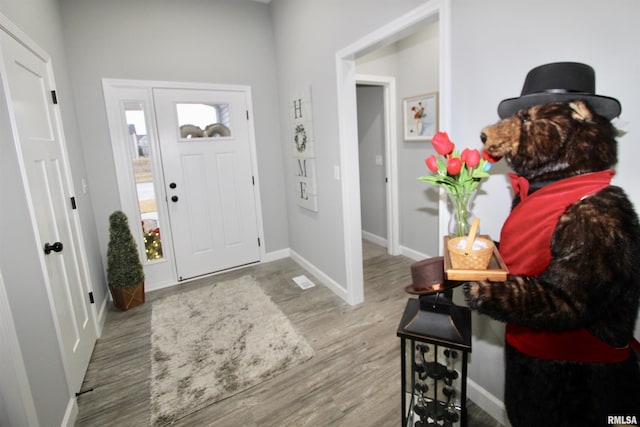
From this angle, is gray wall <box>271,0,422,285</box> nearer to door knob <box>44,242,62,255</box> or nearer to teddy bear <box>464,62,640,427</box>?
teddy bear <box>464,62,640,427</box>

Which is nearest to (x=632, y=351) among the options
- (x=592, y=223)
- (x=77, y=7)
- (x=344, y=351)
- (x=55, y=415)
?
(x=592, y=223)

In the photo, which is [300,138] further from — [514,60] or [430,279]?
[430,279]

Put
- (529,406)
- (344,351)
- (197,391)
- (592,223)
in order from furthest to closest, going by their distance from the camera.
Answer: (344,351)
(197,391)
(529,406)
(592,223)

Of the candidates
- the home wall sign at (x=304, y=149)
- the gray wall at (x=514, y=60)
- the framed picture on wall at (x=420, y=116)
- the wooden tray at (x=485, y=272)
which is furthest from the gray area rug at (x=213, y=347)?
the framed picture on wall at (x=420, y=116)

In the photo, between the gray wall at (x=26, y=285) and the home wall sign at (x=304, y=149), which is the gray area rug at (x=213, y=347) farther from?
the home wall sign at (x=304, y=149)

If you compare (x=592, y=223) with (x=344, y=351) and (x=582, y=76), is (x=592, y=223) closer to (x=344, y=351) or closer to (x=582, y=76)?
(x=582, y=76)

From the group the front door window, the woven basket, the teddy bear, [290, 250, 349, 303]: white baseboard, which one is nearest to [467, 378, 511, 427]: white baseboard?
the teddy bear

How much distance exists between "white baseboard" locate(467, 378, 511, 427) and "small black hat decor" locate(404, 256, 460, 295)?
3.17 ft

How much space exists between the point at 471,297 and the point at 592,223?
1.20 ft

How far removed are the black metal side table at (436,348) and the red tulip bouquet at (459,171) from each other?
Result: 31 centimetres

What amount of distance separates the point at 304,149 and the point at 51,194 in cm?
207

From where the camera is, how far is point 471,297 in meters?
0.94

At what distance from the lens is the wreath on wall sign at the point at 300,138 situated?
320 cm

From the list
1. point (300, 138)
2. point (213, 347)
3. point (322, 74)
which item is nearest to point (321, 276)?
point (213, 347)
